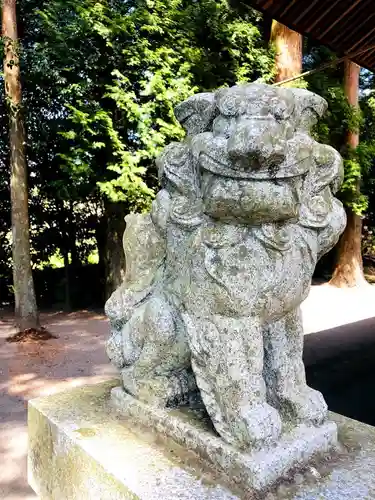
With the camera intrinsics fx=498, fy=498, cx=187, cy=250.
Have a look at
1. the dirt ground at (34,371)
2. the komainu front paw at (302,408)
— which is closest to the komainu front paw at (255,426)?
the komainu front paw at (302,408)

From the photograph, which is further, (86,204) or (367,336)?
(86,204)

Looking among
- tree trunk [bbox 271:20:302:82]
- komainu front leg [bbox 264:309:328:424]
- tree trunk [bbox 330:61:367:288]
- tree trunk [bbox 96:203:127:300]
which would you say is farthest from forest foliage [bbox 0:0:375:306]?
komainu front leg [bbox 264:309:328:424]

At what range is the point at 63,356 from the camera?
5.13m

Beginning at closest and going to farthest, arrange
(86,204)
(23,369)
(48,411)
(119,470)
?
(119,470) → (48,411) → (23,369) → (86,204)

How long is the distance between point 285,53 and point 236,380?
6570 millimetres

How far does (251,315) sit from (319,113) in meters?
0.66

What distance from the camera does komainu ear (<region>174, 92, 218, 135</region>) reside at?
60.0 inches

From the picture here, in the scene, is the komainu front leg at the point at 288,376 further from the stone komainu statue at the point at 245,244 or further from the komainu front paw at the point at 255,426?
the komainu front paw at the point at 255,426

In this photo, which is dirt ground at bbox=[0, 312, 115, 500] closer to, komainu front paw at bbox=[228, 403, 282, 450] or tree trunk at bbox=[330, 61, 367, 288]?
komainu front paw at bbox=[228, 403, 282, 450]

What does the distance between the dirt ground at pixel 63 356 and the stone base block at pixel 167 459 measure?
1.10 metres

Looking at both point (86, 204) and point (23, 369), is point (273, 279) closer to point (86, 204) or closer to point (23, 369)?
point (23, 369)

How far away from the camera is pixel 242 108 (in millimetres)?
1394

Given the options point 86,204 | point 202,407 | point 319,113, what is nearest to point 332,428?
point 202,407

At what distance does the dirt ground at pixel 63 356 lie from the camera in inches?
124
